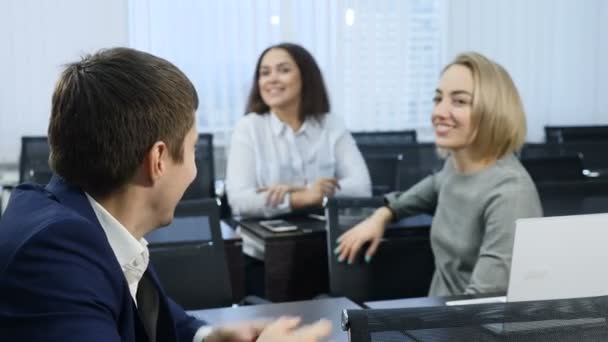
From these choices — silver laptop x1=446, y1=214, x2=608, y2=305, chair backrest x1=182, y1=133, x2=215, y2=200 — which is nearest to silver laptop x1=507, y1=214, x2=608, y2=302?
silver laptop x1=446, y1=214, x2=608, y2=305

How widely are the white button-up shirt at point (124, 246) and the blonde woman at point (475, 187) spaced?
1.00 metres

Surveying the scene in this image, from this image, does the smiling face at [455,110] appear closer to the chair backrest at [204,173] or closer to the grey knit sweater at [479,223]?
the grey knit sweater at [479,223]

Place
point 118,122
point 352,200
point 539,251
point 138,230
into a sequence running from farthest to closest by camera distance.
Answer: point 352,200, point 539,251, point 138,230, point 118,122

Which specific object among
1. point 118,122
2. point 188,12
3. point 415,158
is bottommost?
point 415,158

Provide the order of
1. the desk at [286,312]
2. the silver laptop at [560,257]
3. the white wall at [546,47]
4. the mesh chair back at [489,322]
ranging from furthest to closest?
the white wall at [546,47] < the desk at [286,312] < the silver laptop at [560,257] < the mesh chair back at [489,322]

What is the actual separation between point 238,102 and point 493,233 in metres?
2.83

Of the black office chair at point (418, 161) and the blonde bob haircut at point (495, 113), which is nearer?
the blonde bob haircut at point (495, 113)

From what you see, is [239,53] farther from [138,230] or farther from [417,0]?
[138,230]

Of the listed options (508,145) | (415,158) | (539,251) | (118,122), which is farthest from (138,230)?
(415,158)

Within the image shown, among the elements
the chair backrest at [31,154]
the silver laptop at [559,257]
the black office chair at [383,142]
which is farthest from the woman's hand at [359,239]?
the chair backrest at [31,154]

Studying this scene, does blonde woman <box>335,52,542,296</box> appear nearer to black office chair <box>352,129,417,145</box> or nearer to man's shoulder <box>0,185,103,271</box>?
man's shoulder <box>0,185,103,271</box>

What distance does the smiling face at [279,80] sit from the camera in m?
3.43

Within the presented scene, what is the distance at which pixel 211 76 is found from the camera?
14.9 feet

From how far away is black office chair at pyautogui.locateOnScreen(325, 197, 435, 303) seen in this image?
2240mm
